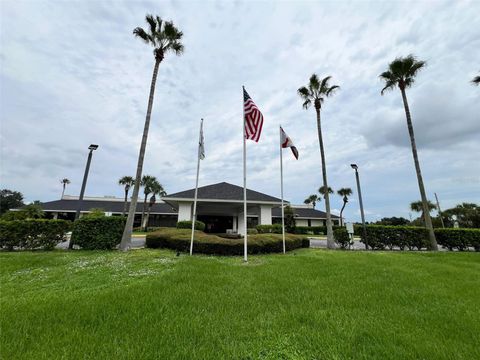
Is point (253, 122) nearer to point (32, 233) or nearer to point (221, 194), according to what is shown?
point (32, 233)

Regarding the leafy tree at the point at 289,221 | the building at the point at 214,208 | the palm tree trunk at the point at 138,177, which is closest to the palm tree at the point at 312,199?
the building at the point at 214,208

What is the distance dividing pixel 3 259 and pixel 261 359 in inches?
458

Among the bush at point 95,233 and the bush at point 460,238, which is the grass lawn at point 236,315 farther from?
the bush at point 460,238

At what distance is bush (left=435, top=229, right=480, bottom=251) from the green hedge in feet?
79.5

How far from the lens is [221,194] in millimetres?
25688

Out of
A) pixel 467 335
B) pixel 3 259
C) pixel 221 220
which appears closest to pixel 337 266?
pixel 467 335

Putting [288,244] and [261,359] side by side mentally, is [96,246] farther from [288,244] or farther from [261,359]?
[261,359]

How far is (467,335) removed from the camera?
3674mm

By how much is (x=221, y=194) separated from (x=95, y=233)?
541 inches

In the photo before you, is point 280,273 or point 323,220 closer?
point 280,273

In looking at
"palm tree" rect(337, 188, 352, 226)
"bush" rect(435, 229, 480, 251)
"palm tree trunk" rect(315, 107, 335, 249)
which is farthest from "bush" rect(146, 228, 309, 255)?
"palm tree" rect(337, 188, 352, 226)

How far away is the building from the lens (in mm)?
24234

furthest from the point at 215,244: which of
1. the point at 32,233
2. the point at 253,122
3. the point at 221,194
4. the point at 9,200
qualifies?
the point at 9,200

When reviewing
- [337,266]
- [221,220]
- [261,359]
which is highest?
[221,220]
